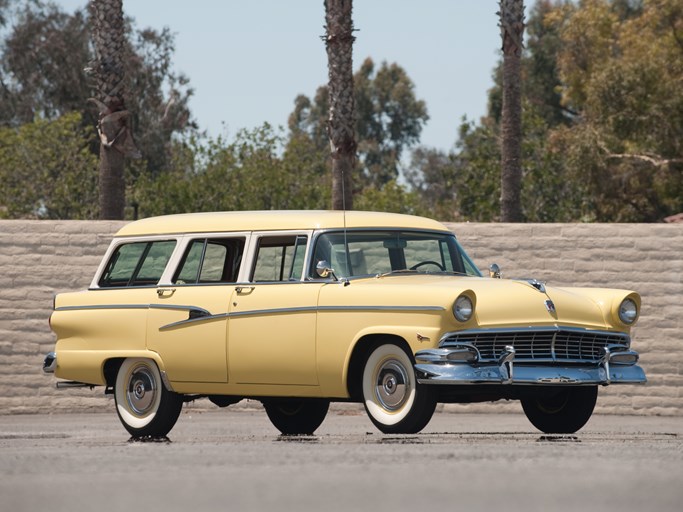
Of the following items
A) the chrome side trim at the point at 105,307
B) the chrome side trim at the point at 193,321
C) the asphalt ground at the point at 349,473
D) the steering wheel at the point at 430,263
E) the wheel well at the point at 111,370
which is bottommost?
the asphalt ground at the point at 349,473

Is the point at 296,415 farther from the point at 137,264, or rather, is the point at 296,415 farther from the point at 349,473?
the point at 349,473

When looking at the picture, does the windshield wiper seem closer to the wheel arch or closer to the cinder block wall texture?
the wheel arch

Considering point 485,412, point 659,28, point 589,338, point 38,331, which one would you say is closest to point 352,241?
point 589,338

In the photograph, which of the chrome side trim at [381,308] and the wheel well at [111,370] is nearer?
the chrome side trim at [381,308]

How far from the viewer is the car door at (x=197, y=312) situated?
12.4 m

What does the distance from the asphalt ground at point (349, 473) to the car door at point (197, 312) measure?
2.11 ft

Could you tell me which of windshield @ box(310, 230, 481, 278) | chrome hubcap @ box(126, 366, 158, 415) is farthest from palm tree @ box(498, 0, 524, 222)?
chrome hubcap @ box(126, 366, 158, 415)

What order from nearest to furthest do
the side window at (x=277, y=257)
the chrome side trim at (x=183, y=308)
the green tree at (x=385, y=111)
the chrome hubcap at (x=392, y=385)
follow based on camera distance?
the chrome hubcap at (x=392, y=385) < the side window at (x=277, y=257) < the chrome side trim at (x=183, y=308) < the green tree at (x=385, y=111)

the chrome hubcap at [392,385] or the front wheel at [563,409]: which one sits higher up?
the chrome hubcap at [392,385]

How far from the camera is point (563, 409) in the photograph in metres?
12.7

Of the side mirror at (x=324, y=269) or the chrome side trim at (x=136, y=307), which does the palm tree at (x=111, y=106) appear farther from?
the side mirror at (x=324, y=269)

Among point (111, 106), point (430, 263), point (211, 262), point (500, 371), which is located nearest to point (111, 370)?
point (211, 262)

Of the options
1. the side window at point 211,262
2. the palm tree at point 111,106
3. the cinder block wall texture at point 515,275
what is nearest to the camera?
the side window at point 211,262

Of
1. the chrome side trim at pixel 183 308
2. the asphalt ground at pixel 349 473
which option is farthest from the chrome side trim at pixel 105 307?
the asphalt ground at pixel 349 473
